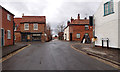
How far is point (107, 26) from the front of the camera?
1138 centimetres

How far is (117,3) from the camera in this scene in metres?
10.2

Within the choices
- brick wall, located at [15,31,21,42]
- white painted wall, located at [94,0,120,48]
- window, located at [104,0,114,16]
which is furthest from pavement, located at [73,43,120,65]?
brick wall, located at [15,31,21,42]

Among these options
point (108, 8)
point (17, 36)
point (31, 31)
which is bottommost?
point (17, 36)

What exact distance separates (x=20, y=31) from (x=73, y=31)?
704 inches

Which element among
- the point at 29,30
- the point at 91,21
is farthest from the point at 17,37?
the point at 91,21

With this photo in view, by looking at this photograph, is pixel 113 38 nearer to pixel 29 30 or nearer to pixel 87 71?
pixel 87 71

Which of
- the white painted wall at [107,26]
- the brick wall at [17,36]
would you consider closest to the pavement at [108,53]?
the white painted wall at [107,26]

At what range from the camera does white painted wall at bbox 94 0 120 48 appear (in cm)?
1030

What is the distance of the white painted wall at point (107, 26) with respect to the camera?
1030cm

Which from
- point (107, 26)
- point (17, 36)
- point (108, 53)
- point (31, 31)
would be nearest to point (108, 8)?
point (107, 26)

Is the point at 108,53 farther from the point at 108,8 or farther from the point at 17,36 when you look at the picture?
the point at 17,36

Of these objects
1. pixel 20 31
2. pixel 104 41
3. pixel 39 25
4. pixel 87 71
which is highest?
pixel 39 25

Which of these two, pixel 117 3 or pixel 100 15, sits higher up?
pixel 117 3

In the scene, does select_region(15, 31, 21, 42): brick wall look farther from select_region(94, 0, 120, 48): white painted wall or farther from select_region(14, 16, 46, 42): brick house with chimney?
select_region(94, 0, 120, 48): white painted wall
